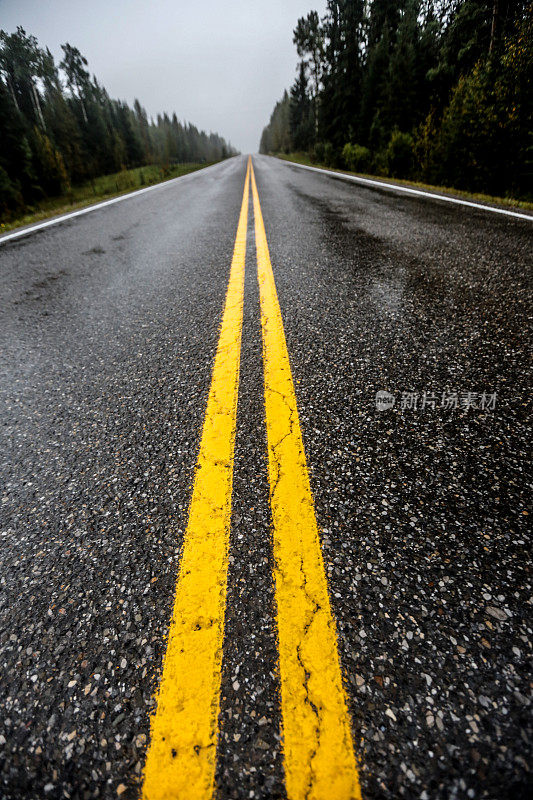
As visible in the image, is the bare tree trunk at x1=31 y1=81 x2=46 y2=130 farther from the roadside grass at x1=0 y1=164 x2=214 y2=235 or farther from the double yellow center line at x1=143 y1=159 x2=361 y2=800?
the double yellow center line at x1=143 y1=159 x2=361 y2=800

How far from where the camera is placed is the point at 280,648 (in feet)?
2.93

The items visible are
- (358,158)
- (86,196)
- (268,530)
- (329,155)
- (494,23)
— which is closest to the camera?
(268,530)

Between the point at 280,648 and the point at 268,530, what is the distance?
0.34 meters

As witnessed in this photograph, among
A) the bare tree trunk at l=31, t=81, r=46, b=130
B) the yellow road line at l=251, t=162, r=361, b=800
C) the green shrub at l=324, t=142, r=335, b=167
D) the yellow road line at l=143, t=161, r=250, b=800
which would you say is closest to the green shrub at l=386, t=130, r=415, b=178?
the green shrub at l=324, t=142, r=335, b=167

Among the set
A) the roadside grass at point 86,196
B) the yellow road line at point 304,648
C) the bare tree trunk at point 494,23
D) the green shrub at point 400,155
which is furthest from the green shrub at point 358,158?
the yellow road line at point 304,648

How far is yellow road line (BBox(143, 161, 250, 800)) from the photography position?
2.38 ft

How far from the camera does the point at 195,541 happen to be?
1141 millimetres

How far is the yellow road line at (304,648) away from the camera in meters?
0.72

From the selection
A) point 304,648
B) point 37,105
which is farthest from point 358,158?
point 37,105

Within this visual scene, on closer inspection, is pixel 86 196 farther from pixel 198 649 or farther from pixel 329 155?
pixel 198 649

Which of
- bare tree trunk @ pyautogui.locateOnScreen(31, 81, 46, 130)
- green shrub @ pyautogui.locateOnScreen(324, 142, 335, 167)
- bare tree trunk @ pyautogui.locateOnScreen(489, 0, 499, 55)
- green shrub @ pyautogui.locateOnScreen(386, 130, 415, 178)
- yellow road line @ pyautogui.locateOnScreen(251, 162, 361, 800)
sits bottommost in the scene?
yellow road line @ pyautogui.locateOnScreen(251, 162, 361, 800)

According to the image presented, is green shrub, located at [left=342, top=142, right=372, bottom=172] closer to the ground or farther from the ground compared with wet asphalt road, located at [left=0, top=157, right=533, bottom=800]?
farther from the ground

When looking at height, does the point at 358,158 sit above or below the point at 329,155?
below

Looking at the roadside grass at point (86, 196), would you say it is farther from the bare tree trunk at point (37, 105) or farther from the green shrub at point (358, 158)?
the green shrub at point (358, 158)
